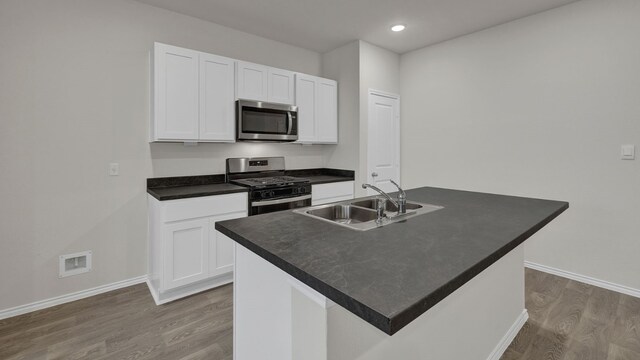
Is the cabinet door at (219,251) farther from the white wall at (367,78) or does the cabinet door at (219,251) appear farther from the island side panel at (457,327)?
the island side panel at (457,327)

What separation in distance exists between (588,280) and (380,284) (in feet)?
10.6

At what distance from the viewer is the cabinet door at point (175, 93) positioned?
266 centimetres

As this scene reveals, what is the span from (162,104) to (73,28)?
90 centimetres

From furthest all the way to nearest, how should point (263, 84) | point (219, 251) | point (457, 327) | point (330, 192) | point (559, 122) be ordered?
1. point (330, 192)
2. point (263, 84)
3. point (559, 122)
4. point (219, 251)
5. point (457, 327)

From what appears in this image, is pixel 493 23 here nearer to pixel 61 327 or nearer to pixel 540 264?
pixel 540 264

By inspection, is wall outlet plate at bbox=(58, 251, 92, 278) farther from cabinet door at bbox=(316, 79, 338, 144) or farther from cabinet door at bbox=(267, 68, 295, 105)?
cabinet door at bbox=(316, 79, 338, 144)

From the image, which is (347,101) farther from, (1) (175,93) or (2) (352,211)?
(2) (352,211)

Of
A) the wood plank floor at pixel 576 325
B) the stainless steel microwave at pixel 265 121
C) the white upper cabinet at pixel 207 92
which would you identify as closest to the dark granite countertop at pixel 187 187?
the white upper cabinet at pixel 207 92

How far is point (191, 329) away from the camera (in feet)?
7.09

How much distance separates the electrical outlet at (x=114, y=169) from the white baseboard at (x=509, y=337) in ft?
10.5

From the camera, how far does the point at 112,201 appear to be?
9.11ft

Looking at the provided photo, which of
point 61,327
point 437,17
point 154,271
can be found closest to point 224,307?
point 154,271

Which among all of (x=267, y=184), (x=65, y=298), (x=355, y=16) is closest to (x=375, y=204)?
(x=267, y=184)

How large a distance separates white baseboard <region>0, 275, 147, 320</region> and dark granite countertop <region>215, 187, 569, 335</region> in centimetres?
206
